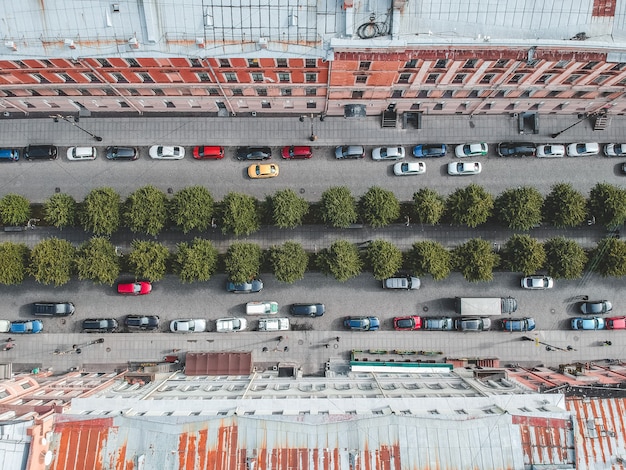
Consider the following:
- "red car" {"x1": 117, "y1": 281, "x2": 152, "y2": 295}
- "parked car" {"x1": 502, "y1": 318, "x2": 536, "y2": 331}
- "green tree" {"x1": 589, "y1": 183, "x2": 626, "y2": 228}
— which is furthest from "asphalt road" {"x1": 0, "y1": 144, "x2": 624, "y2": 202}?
"parked car" {"x1": 502, "y1": 318, "x2": 536, "y2": 331}

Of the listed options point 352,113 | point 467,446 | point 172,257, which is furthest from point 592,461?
point 172,257

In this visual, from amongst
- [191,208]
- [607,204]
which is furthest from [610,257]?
[191,208]

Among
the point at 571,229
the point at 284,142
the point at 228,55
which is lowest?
the point at 571,229

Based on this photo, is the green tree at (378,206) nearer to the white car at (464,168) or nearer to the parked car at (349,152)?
the parked car at (349,152)

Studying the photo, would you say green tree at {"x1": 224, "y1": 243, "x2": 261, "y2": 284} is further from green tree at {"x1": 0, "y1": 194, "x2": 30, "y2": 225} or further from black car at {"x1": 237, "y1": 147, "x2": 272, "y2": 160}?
green tree at {"x1": 0, "y1": 194, "x2": 30, "y2": 225}

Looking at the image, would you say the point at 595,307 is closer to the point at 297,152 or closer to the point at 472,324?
the point at 472,324

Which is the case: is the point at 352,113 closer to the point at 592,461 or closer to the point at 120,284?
the point at 120,284
